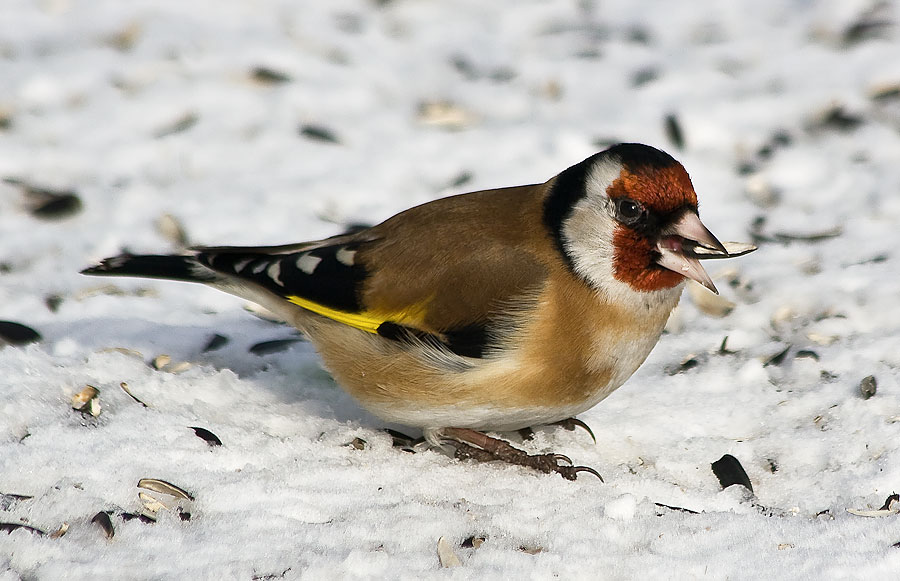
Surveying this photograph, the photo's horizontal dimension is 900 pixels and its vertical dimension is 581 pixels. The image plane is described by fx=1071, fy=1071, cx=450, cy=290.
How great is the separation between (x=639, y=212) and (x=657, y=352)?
1.32 m

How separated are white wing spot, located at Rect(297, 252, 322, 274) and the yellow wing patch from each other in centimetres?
11

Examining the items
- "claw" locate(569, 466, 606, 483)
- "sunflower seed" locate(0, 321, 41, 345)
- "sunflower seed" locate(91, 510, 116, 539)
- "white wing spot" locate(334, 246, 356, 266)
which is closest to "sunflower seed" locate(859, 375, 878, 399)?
"claw" locate(569, 466, 606, 483)

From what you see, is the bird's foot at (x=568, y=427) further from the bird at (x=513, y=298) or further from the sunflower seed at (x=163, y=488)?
the sunflower seed at (x=163, y=488)

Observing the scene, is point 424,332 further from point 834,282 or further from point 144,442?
point 834,282

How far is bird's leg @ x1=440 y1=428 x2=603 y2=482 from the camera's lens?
3923 millimetres

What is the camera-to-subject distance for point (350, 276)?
3.99m

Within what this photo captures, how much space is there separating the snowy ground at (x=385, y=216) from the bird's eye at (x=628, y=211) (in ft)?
3.07

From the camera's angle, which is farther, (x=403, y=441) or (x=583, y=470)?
(x=403, y=441)

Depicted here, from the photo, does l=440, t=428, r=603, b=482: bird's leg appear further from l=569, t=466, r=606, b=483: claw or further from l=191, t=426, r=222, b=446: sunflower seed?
l=191, t=426, r=222, b=446: sunflower seed

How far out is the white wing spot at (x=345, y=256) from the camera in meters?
4.04

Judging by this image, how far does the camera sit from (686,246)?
3695mm

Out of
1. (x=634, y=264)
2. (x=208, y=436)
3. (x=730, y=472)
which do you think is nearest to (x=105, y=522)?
(x=208, y=436)

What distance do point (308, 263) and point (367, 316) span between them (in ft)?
1.23

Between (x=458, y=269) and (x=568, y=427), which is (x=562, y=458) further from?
(x=458, y=269)
